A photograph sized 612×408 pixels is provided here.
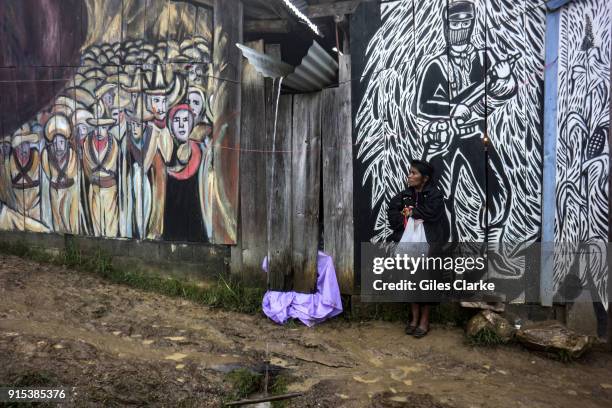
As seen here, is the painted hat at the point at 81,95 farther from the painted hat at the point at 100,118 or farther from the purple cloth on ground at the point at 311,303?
the purple cloth on ground at the point at 311,303

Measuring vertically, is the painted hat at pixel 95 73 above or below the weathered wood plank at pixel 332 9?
below

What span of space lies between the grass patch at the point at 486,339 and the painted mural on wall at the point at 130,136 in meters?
→ 3.05

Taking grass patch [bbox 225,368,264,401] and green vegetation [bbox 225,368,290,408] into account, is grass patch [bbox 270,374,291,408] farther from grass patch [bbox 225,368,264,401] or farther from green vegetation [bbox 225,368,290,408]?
grass patch [bbox 225,368,264,401]

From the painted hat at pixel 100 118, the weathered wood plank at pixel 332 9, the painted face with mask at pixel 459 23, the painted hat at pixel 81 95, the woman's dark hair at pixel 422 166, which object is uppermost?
the weathered wood plank at pixel 332 9

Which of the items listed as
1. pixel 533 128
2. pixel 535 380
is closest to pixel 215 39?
pixel 533 128

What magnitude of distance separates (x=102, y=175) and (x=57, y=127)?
0.97m

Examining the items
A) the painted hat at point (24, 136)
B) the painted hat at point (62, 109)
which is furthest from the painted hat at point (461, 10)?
the painted hat at point (24, 136)

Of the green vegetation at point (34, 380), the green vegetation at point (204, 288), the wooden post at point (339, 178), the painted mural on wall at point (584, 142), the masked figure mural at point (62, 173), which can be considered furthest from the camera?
the masked figure mural at point (62, 173)

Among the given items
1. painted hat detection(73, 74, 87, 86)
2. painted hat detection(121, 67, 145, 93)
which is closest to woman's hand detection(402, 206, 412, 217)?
painted hat detection(121, 67, 145, 93)

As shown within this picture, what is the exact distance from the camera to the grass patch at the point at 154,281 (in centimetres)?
498

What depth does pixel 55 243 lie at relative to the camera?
230 inches

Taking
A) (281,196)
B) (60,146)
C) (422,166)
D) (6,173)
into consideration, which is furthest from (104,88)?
(422,166)

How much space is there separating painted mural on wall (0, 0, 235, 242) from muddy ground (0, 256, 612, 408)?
97 cm

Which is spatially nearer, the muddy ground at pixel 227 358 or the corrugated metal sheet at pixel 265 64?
the muddy ground at pixel 227 358
